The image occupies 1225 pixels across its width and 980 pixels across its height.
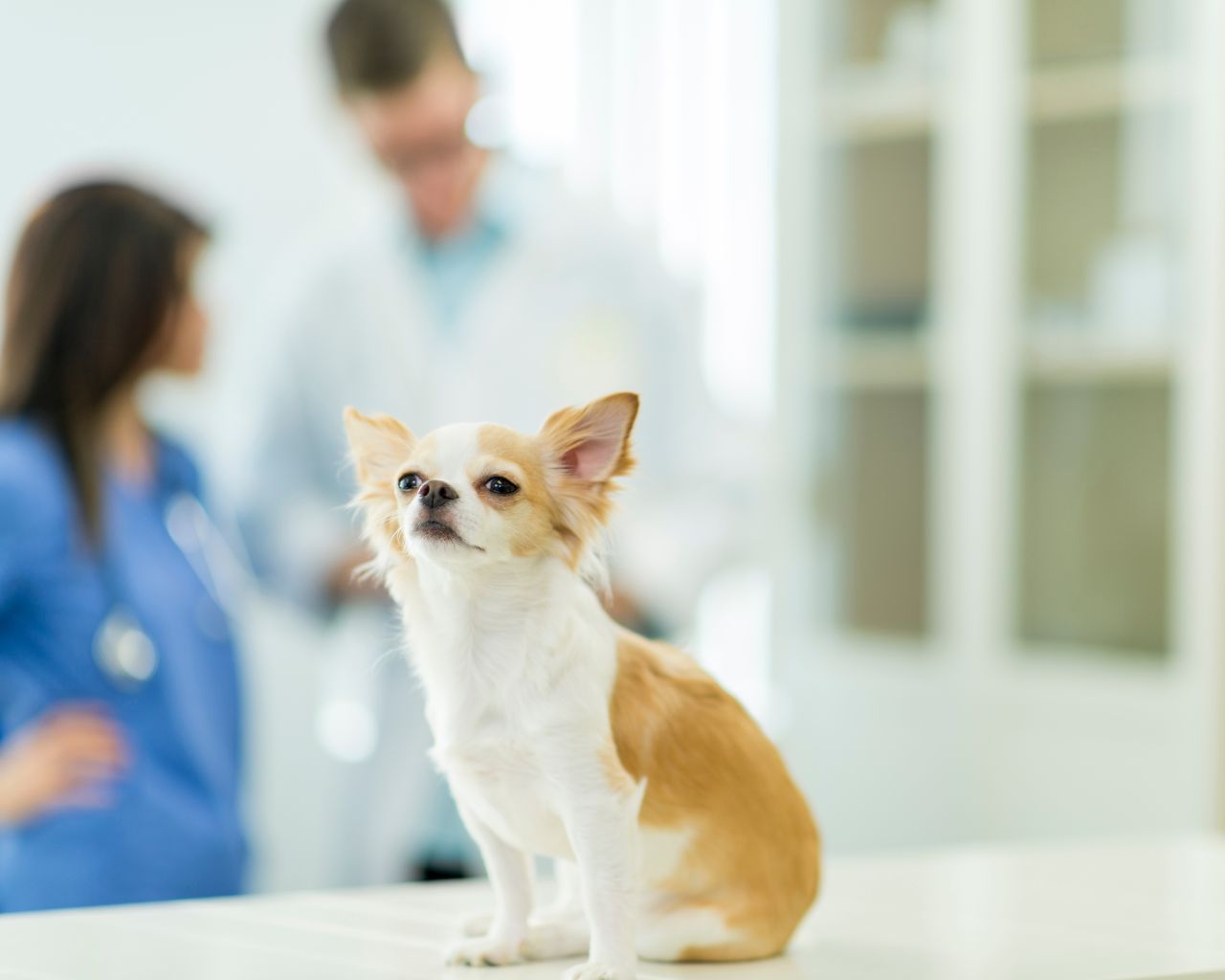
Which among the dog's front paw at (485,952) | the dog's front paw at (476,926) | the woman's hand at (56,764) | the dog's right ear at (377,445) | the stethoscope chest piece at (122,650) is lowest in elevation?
the woman's hand at (56,764)

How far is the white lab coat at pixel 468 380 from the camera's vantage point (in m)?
A: 1.88

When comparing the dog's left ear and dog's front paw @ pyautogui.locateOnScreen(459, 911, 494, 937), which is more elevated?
the dog's left ear

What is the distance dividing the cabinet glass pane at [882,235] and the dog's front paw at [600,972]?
1918 mm

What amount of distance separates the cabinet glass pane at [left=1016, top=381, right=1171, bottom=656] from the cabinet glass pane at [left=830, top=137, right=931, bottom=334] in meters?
0.29

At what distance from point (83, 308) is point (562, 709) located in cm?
110

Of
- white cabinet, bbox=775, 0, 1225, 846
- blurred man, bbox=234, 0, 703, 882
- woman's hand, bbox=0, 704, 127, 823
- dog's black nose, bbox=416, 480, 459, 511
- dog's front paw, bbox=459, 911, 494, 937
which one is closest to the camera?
dog's black nose, bbox=416, 480, 459, 511

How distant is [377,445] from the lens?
0.61 meters

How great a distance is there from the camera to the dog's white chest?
1.98ft

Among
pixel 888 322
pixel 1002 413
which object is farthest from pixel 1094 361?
pixel 888 322

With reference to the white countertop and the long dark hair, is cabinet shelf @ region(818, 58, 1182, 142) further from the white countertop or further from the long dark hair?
the white countertop

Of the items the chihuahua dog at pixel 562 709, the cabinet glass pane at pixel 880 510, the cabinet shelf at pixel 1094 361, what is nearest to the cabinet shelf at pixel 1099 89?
the cabinet shelf at pixel 1094 361

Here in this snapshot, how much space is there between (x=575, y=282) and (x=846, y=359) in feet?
2.25

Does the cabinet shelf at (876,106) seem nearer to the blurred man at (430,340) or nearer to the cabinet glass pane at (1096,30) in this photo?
the cabinet glass pane at (1096,30)

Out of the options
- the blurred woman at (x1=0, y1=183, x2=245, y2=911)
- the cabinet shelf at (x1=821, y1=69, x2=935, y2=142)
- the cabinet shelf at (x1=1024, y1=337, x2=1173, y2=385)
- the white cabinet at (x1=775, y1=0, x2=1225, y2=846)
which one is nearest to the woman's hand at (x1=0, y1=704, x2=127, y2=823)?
the blurred woman at (x1=0, y1=183, x2=245, y2=911)
